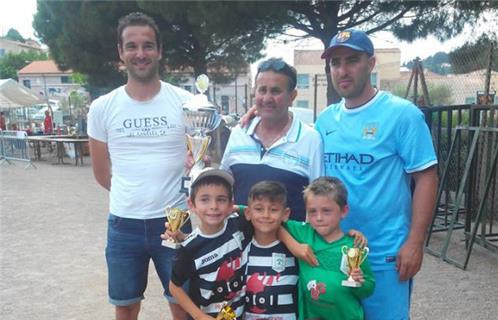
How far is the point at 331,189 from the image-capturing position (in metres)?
2.11

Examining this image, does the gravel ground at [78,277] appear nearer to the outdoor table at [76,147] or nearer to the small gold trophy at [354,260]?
the small gold trophy at [354,260]

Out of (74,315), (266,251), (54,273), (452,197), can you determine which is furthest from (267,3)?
(266,251)

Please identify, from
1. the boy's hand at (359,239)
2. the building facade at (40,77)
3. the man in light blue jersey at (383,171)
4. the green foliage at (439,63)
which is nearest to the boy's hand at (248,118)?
the man in light blue jersey at (383,171)

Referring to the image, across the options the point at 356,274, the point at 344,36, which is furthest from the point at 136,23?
the point at 356,274

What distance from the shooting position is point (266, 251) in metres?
2.25

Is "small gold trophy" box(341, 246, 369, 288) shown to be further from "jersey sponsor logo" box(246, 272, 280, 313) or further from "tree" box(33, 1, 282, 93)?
Answer: "tree" box(33, 1, 282, 93)

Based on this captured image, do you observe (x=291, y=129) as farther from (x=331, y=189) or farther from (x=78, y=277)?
(x=78, y=277)

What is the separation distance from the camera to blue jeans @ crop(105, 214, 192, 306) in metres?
2.73

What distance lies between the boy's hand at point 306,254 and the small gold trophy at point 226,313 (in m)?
0.41

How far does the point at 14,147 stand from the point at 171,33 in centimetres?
649

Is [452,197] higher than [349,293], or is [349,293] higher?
[349,293]

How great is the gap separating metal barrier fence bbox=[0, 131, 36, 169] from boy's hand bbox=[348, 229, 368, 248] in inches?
561

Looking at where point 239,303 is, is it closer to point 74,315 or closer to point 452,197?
point 74,315

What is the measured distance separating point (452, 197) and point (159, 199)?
6.71 metres
